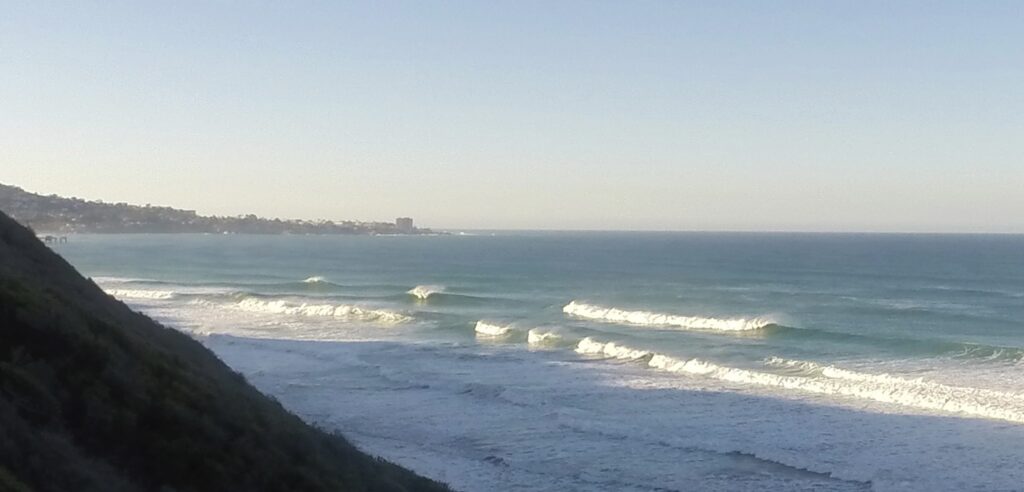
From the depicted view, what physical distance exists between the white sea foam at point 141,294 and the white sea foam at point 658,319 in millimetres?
22956

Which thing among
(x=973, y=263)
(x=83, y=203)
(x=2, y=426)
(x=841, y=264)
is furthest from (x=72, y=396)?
(x=83, y=203)

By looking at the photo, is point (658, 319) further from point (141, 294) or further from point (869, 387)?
point (141, 294)

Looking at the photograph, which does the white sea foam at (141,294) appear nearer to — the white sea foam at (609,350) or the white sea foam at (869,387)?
the white sea foam at (609,350)

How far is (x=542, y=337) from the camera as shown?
35.2 meters

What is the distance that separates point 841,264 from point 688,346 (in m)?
54.9

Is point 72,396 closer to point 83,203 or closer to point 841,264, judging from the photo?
point 841,264

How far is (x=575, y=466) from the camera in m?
17.0

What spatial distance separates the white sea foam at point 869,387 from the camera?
22.0 metres

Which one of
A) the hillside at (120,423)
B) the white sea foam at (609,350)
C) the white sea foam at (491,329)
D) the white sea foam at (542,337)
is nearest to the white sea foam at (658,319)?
the white sea foam at (542,337)

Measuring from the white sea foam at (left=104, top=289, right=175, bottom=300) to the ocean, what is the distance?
0.88 feet

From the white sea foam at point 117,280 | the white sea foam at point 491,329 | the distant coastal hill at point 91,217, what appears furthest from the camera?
the distant coastal hill at point 91,217

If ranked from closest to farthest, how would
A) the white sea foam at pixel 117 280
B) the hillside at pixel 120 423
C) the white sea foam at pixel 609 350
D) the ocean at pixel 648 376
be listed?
the hillside at pixel 120 423 → the ocean at pixel 648 376 → the white sea foam at pixel 609 350 → the white sea foam at pixel 117 280

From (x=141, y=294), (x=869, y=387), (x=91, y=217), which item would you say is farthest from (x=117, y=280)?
(x=91, y=217)

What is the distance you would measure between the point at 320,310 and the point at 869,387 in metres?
27.2
